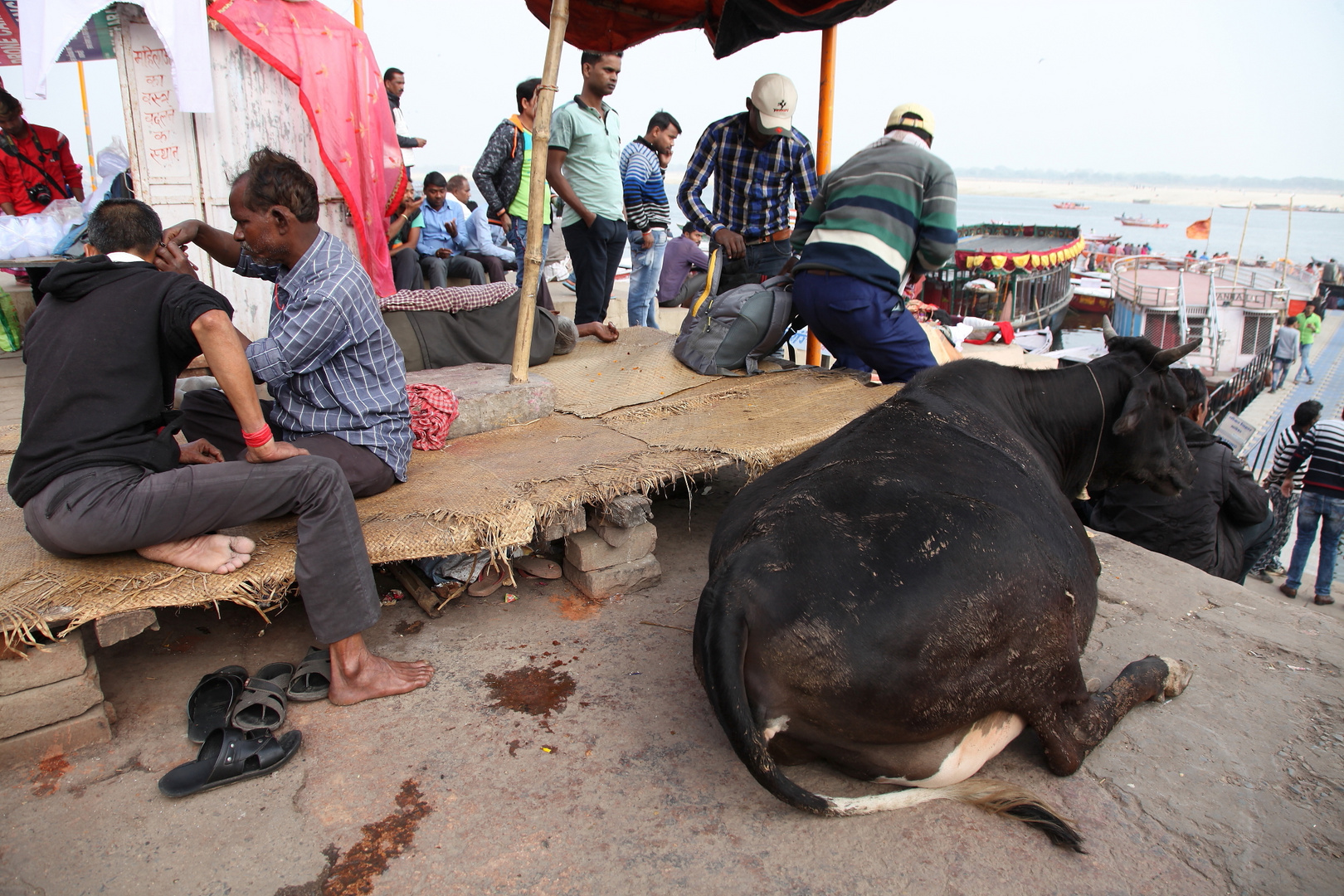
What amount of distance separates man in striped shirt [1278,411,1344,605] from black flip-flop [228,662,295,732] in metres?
10.00

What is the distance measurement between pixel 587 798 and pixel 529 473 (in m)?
1.56

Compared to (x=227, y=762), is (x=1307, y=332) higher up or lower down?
lower down

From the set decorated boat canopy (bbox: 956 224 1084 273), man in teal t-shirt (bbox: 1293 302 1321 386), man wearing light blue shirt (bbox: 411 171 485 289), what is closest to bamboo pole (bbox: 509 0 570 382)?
man wearing light blue shirt (bbox: 411 171 485 289)

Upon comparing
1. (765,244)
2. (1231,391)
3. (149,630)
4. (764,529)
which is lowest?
(1231,391)

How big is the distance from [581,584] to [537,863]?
1590 mm

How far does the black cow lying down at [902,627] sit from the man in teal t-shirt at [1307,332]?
32889 millimetres

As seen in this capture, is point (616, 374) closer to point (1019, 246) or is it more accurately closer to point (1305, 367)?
point (1305, 367)

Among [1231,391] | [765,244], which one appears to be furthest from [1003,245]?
[765,244]

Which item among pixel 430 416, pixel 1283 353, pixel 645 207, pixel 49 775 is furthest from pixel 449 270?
pixel 1283 353

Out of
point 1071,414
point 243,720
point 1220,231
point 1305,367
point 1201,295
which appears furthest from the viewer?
point 1220,231

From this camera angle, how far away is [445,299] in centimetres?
496

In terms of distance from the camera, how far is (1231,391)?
68.3 feet

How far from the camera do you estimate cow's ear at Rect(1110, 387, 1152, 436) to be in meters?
3.62

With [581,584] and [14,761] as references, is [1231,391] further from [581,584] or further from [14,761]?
[14,761]
